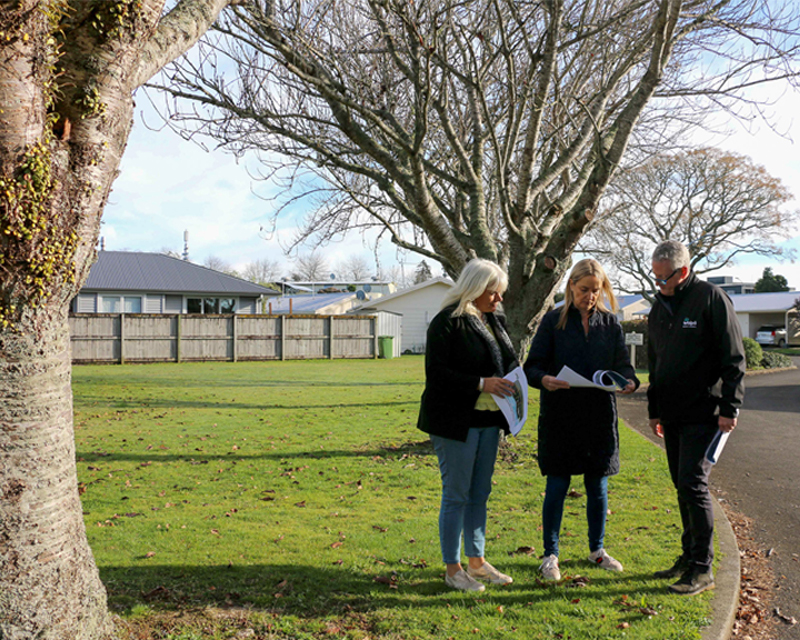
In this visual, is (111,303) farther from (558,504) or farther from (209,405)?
(558,504)

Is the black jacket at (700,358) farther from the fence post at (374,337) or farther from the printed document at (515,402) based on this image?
the fence post at (374,337)

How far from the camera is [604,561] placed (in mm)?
4348

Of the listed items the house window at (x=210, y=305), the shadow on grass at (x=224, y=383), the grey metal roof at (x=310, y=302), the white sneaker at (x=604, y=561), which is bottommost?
the white sneaker at (x=604, y=561)

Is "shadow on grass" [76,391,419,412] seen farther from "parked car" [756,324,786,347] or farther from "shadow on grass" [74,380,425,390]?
"parked car" [756,324,786,347]

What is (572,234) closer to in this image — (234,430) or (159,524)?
(159,524)

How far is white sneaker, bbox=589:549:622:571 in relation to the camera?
4297mm

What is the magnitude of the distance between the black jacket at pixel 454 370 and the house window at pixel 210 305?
32.8 meters

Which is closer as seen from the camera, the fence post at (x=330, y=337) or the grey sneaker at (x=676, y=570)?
the grey sneaker at (x=676, y=570)

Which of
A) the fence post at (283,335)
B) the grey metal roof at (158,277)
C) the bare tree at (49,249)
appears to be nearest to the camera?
the bare tree at (49,249)

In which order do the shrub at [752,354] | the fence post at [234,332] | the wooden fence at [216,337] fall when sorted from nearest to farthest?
the shrub at [752,354] → the wooden fence at [216,337] → the fence post at [234,332]

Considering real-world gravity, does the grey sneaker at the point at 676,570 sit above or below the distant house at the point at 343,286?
below

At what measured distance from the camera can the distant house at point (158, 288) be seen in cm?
3228

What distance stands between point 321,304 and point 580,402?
43.0 meters

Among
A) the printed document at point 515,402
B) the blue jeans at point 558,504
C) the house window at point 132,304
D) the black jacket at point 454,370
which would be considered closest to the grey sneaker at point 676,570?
the blue jeans at point 558,504
